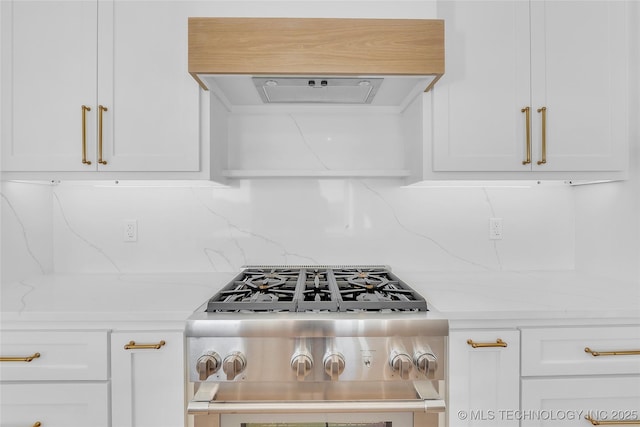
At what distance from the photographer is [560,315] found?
1.20 m

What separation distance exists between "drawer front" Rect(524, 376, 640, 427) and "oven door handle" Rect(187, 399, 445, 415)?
0.32 meters

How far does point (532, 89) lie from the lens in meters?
1.48

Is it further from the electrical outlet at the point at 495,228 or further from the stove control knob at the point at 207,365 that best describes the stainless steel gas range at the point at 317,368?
the electrical outlet at the point at 495,228

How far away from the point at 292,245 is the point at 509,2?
1.37 metres

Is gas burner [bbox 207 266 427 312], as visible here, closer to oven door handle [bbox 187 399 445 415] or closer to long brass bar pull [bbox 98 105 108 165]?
oven door handle [bbox 187 399 445 415]

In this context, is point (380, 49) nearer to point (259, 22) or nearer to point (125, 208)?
point (259, 22)

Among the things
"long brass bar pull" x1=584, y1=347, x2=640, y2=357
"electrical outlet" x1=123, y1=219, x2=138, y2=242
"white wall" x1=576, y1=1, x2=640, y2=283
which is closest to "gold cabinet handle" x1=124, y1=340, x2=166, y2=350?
"electrical outlet" x1=123, y1=219, x2=138, y2=242

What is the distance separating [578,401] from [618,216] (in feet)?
2.74

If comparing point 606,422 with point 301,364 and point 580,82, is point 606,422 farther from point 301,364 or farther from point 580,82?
point 580,82

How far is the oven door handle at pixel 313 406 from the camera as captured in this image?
3.62 ft

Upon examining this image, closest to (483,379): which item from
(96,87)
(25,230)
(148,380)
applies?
(148,380)

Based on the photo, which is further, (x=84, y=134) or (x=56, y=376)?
(x=84, y=134)

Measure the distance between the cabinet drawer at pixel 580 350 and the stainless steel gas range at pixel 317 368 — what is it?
1.00 ft

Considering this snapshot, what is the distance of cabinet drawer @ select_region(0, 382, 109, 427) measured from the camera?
1.17m
